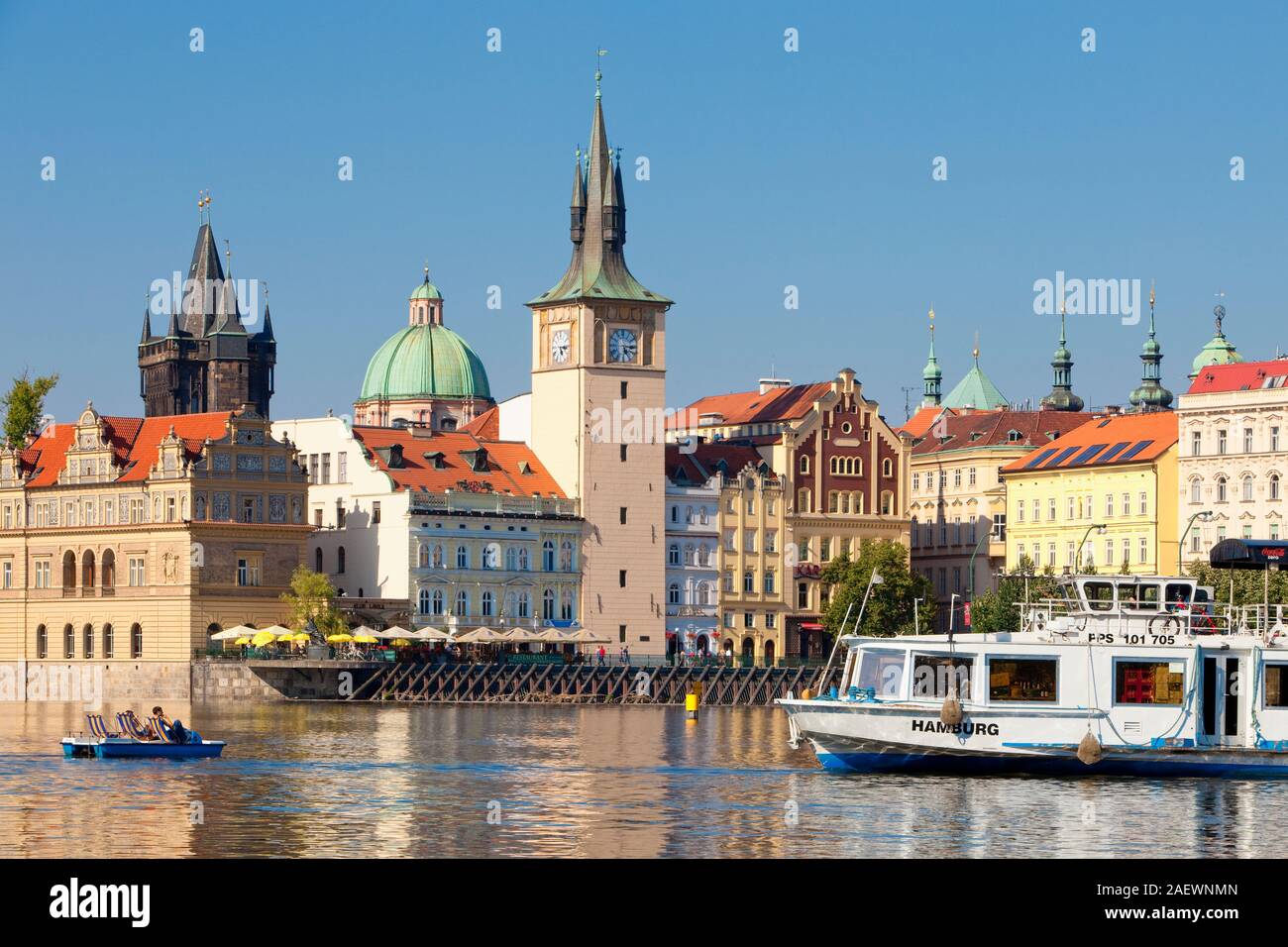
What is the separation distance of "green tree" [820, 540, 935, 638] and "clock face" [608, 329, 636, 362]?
18440 mm

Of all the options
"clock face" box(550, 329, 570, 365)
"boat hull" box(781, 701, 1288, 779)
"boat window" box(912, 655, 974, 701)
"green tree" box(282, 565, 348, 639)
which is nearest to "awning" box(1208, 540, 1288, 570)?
"boat hull" box(781, 701, 1288, 779)

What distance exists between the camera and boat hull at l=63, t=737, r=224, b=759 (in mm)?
78062

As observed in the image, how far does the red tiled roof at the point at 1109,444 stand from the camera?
172625 mm

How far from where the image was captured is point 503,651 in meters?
150

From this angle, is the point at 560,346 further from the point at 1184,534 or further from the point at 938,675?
the point at 938,675

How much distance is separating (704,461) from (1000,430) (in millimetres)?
28200

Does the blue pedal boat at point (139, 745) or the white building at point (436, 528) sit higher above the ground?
the white building at point (436, 528)

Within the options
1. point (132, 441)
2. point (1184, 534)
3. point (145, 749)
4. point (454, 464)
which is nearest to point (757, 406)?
point (454, 464)

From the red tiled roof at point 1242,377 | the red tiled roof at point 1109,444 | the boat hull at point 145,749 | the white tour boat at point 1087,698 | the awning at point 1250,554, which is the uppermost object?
the red tiled roof at point 1242,377

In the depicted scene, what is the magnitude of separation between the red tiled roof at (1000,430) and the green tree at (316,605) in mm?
59637

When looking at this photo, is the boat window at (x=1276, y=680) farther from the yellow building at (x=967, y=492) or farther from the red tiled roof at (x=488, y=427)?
the yellow building at (x=967, y=492)

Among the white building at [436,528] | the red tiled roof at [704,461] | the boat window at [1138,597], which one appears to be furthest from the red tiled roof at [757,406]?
the boat window at [1138,597]

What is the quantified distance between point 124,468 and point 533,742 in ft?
220
